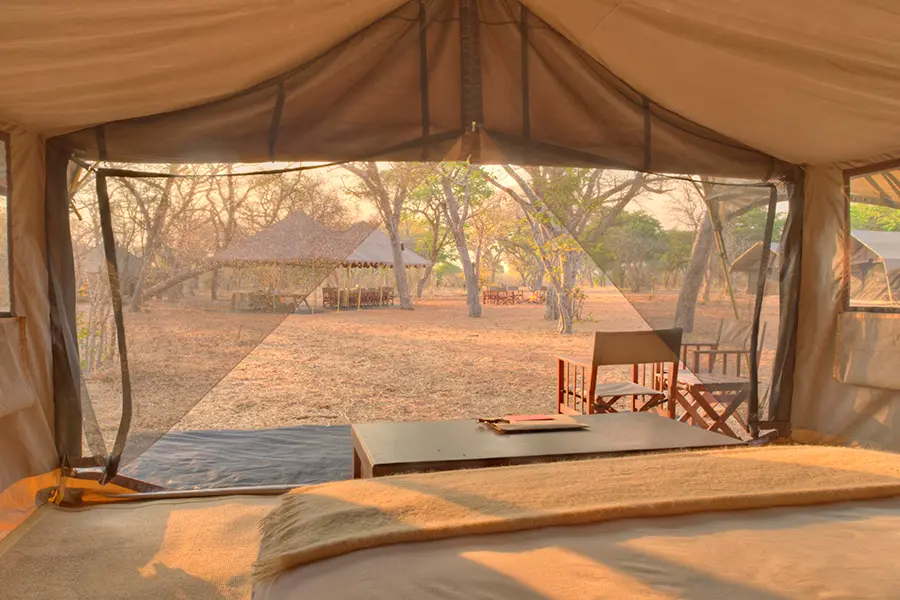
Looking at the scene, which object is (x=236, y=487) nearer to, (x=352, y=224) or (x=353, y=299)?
(x=352, y=224)

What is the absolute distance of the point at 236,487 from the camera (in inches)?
116

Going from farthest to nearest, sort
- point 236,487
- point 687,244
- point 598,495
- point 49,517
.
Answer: point 687,244 < point 236,487 < point 49,517 < point 598,495

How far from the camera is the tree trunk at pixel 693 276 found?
124 inches

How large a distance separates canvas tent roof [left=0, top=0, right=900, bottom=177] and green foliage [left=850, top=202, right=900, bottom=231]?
0.88ft

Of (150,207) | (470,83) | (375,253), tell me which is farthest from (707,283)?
(375,253)

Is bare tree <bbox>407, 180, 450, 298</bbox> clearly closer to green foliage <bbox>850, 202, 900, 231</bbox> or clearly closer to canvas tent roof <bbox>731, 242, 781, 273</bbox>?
canvas tent roof <bbox>731, 242, 781, 273</bbox>

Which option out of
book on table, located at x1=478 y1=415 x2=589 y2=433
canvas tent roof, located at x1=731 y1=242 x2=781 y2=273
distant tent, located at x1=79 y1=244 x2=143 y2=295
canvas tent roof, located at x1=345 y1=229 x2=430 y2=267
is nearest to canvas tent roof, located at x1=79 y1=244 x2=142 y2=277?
distant tent, located at x1=79 y1=244 x2=143 y2=295

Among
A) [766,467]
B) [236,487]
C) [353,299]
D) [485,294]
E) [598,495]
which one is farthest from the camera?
[485,294]

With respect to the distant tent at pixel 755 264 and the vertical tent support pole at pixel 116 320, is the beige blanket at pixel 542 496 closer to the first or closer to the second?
the vertical tent support pole at pixel 116 320

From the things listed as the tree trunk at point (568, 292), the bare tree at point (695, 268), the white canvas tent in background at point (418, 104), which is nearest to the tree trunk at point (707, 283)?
the bare tree at point (695, 268)

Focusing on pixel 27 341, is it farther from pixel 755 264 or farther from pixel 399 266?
pixel 399 266

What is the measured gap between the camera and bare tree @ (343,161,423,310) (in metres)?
3.04

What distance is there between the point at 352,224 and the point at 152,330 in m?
0.99

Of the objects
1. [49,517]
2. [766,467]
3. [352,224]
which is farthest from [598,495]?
[49,517]
